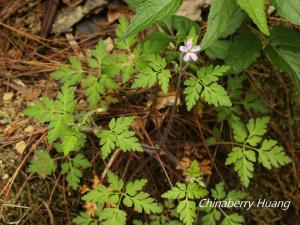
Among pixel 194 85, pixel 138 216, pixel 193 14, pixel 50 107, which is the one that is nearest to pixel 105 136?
pixel 50 107

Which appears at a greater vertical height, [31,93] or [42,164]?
[31,93]

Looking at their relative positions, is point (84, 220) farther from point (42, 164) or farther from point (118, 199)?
point (42, 164)

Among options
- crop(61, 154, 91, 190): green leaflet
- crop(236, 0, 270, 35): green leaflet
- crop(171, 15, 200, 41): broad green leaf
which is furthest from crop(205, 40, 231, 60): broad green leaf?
crop(61, 154, 91, 190): green leaflet

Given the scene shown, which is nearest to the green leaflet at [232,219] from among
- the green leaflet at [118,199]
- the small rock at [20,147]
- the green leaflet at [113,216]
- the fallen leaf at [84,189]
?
the green leaflet at [118,199]

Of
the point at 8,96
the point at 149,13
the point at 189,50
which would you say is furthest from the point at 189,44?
the point at 8,96

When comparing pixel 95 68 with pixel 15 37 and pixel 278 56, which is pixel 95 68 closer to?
pixel 15 37

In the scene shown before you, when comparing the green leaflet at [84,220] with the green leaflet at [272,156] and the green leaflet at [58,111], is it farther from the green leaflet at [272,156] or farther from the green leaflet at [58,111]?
the green leaflet at [272,156]

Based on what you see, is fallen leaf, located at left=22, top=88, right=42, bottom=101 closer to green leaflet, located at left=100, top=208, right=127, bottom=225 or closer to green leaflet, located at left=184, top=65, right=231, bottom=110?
green leaflet, located at left=100, top=208, right=127, bottom=225
